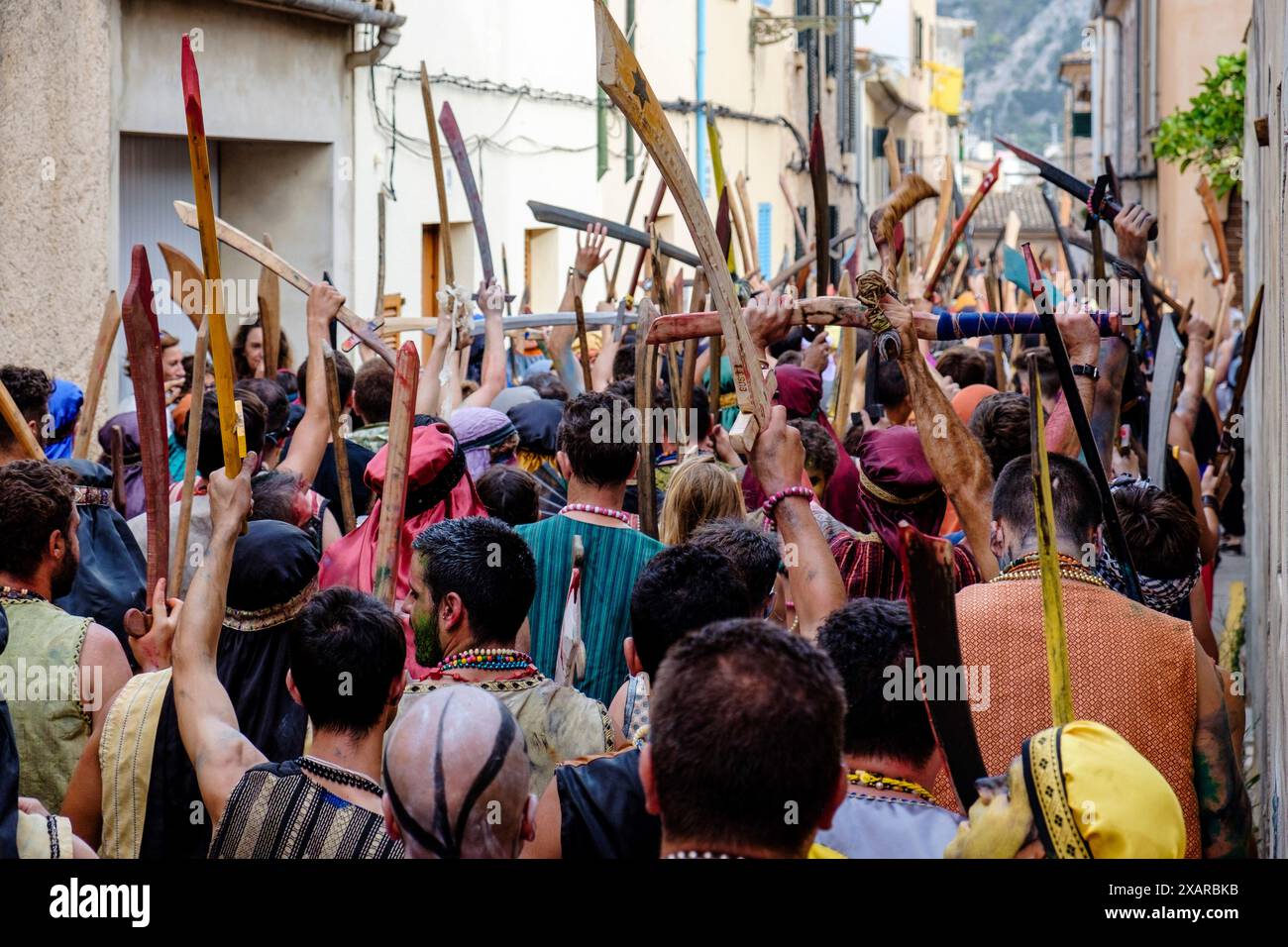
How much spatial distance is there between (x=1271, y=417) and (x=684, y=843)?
373 cm

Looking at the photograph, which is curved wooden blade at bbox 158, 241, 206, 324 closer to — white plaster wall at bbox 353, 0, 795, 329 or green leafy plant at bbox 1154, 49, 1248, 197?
white plaster wall at bbox 353, 0, 795, 329

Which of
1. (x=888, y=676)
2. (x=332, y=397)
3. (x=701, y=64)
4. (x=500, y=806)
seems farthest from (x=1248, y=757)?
(x=701, y=64)

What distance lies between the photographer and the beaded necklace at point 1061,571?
3373 millimetres

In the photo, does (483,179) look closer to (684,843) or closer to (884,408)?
(884,408)

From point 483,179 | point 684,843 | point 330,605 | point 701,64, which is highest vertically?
point 701,64

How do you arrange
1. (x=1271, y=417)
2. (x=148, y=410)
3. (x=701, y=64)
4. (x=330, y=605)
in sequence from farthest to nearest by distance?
(x=701, y=64) → (x=1271, y=417) → (x=148, y=410) → (x=330, y=605)

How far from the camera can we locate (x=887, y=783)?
2.69 m

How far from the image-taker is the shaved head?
242 centimetres

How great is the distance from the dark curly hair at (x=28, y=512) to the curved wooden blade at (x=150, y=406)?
0.65 ft

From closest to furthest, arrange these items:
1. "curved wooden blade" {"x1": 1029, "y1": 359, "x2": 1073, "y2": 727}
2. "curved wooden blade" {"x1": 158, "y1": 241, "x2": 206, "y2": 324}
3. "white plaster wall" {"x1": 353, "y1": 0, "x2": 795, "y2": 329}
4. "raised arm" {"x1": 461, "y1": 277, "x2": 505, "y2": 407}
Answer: "curved wooden blade" {"x1": 1029, "y1": 359, "x2": 1073, "y2": 727}, "curved wooden blade" {"x1": 158, "y1": 241, "x2": 206, "y2": 324}, "raised arm" {"x1": 461, "y1": 277, "x2": 505, "y2": 407}, "white plaster wall" {"x1": 353, "y1": 0, "x2": 795, "y2": 329}

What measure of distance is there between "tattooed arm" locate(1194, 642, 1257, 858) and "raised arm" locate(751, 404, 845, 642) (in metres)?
0.78

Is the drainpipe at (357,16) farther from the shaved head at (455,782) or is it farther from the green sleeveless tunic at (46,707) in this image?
the shaved head at (455,782)

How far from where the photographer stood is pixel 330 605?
3.02 meters

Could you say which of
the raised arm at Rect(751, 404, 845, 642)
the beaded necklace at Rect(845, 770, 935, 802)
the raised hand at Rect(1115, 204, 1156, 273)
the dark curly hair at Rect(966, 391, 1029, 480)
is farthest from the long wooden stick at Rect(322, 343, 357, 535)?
the beaded necklace at Rect(845, 770, 935, 802)
